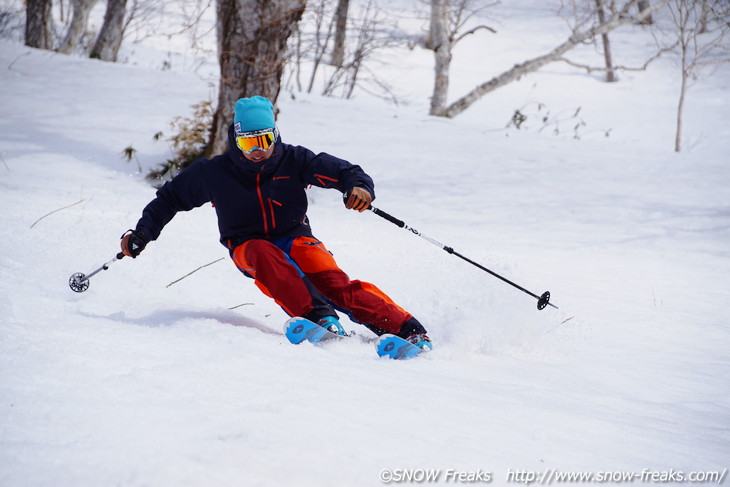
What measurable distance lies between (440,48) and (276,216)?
31.2 ft

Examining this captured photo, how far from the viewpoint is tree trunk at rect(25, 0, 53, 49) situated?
11805mm

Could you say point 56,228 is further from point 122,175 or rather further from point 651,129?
point 651,129

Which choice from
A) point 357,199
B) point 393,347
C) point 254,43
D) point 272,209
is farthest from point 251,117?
point 254,43

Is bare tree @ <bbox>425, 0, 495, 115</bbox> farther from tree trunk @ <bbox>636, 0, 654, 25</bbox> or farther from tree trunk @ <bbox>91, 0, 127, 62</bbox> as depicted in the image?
tree trunk @ <bbox>91, 0, 127, 62</bbox>

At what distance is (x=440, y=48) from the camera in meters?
11.9

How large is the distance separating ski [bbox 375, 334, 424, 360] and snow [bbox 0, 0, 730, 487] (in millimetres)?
114

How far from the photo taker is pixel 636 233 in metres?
6.33

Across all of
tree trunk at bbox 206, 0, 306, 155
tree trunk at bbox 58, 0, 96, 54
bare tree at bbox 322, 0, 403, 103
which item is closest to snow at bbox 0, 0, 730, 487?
tree trunk at bbox 206, 0, 306, 155

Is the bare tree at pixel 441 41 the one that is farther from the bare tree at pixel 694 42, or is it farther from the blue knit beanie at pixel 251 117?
the blue knit beanie at pixel 251 117

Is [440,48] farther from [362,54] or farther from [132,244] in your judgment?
[132,244]

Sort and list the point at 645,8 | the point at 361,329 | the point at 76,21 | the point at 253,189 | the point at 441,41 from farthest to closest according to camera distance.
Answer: the point at 76,21 < the point at 645,8 < the point at 441,41 < the point at 361,329 < the point at 253,189

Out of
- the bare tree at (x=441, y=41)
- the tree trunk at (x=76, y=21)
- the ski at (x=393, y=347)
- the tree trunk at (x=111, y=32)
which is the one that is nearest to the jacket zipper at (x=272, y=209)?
the ski at (x=393, y=347)

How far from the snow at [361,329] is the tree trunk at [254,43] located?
4.82 feet

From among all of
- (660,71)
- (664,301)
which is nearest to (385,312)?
(664,301)
